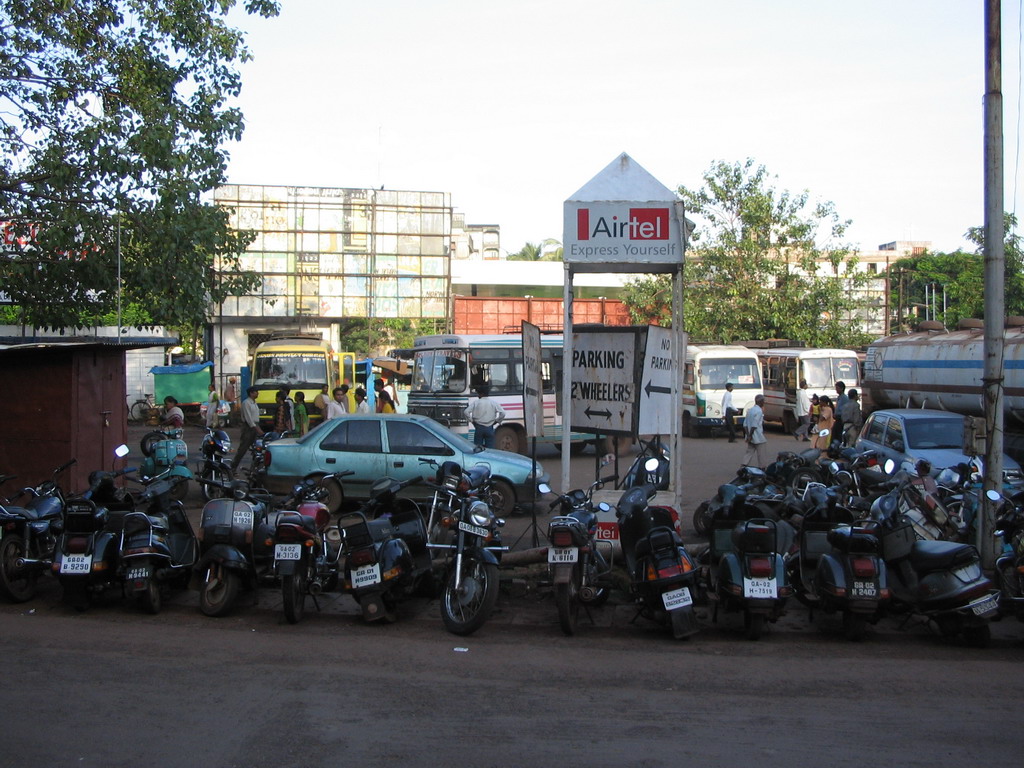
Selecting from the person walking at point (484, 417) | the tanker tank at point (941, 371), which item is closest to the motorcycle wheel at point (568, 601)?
the person walking at point (484, 417)

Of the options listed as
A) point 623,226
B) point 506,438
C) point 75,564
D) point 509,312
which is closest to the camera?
point 75,564

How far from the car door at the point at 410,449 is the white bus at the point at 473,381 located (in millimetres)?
6901

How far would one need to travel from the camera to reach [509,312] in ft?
141

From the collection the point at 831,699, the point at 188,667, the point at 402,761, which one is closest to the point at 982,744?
the point at 831,699

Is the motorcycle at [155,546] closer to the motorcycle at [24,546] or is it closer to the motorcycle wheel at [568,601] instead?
the motorcycle at [24,546]

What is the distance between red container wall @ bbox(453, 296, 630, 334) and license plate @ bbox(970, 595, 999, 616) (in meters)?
35.1

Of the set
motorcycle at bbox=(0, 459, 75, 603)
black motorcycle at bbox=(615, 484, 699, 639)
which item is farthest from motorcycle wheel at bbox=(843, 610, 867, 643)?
motorcycle at bbox=(0, 459, 75, 603)

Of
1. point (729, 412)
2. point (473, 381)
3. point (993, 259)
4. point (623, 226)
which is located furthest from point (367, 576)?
point (729, 412)

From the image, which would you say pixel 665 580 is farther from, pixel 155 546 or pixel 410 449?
pixel 410 449

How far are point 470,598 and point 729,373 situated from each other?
69.2 feet

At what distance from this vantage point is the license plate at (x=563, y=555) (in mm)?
6918

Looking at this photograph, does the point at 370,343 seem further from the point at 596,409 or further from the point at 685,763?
the point at 685,763

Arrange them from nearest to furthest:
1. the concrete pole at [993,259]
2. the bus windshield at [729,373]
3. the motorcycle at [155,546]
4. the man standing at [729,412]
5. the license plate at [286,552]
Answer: the license plate at [286,552] < the motorcycle at [155,546] < the concrete pole at [993,259] < the man standing at [729,412] < the bus windshield at [729,373]

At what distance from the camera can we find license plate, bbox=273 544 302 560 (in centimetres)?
718
